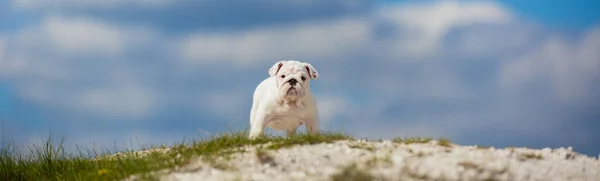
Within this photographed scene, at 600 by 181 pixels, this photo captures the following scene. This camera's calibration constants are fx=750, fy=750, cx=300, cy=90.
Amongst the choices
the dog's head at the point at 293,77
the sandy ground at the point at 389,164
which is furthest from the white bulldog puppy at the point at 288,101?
the sandy ground at the point at 389,164

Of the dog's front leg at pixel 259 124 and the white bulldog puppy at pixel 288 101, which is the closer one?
the white bulldog puppy at pixel 288 101

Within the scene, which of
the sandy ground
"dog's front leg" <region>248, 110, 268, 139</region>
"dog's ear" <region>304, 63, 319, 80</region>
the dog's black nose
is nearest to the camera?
the sandy ground

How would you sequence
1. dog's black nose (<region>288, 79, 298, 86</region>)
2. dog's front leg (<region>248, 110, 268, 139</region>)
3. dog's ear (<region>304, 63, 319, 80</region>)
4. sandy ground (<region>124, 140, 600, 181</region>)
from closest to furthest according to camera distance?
sandy ground (<region>124, 140, 600, 181</region>), dog's black nose (<region>288, 79, 298, 86</region>), dog's ear (<region>304, 63, 319, 80</region>), dog's front leg (<region>248, 110, 268, 139</region>)

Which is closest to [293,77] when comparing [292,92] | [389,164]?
[292,92]

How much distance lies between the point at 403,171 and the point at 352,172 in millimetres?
666

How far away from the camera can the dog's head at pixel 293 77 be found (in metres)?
13.1

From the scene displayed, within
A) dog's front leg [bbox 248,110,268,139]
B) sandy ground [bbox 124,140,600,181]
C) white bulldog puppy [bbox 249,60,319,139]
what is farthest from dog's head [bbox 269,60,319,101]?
sandy ground [bbox 124,140,600,181]

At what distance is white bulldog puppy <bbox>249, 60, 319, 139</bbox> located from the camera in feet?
43.2

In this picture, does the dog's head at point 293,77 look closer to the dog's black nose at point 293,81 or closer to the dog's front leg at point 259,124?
the dog's black nose at point 293,81

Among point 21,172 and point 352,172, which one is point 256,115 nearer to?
point 21,172

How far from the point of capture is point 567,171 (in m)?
9.23

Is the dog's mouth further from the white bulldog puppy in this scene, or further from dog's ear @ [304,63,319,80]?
dog's ear @ [304,63,319,80]

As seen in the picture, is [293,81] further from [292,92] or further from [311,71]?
[311,71]

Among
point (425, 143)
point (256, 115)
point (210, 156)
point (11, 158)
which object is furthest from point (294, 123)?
point (11, 158)
